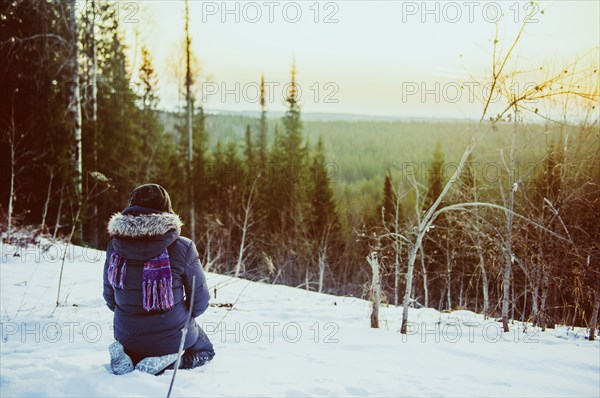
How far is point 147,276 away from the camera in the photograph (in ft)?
11.1

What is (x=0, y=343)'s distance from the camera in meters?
4.37

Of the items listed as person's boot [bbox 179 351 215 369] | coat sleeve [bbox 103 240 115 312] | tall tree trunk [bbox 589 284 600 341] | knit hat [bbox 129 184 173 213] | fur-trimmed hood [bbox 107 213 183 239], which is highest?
knit hat [bbox 129 184 173 213]

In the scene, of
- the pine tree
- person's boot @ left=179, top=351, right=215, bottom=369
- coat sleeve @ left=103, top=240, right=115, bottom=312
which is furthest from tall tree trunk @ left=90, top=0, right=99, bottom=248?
person's boot @ left=179, top=351, right=215, bottom=369

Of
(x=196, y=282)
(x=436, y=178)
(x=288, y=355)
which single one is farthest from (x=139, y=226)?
(x=436, y=178)

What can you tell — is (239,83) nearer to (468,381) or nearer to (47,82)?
(47,82)

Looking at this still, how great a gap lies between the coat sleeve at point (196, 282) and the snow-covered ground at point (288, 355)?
34 cm

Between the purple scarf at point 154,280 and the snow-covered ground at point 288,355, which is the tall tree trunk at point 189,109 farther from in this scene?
the purple scarf at point 154,280

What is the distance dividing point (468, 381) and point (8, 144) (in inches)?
510

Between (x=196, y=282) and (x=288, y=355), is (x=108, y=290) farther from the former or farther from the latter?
(x=288, y=355)

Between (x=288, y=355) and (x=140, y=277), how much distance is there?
181 centimetres

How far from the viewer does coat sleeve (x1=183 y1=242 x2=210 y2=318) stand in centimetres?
359

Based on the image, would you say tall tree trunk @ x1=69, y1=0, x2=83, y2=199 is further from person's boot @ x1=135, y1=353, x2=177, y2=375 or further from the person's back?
person's boot @ x1=135, y1=353, x2=177, y2=375

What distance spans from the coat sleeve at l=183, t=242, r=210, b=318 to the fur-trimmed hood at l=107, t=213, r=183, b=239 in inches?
14.1

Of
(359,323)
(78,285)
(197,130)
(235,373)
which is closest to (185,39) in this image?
(197,130)
